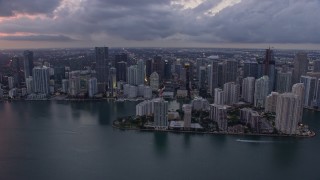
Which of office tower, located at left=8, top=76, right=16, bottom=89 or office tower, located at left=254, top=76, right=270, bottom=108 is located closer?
office tower, located at left=254, top=76, right=270, bottom=108

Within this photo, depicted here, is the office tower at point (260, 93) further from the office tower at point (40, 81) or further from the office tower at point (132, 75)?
the office tower at point (40, 81)

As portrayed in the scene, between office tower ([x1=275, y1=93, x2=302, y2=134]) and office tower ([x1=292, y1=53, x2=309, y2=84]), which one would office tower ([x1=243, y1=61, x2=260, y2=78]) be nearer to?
office tower ([x1=292, y1=53, x2=309, y2=84])

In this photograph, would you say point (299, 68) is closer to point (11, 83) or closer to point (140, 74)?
point (140, 74)

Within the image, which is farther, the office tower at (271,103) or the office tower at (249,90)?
the office tower at (249,90)

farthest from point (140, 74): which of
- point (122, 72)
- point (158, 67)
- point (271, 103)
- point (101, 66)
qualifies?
point (271, 103)

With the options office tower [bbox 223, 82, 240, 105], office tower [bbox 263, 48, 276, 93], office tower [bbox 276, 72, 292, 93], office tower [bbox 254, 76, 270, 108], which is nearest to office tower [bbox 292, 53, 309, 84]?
office tower [bbox 263, 48, 276, 93]

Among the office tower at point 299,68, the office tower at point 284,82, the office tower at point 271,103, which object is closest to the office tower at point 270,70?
the office tower at point 284,82
